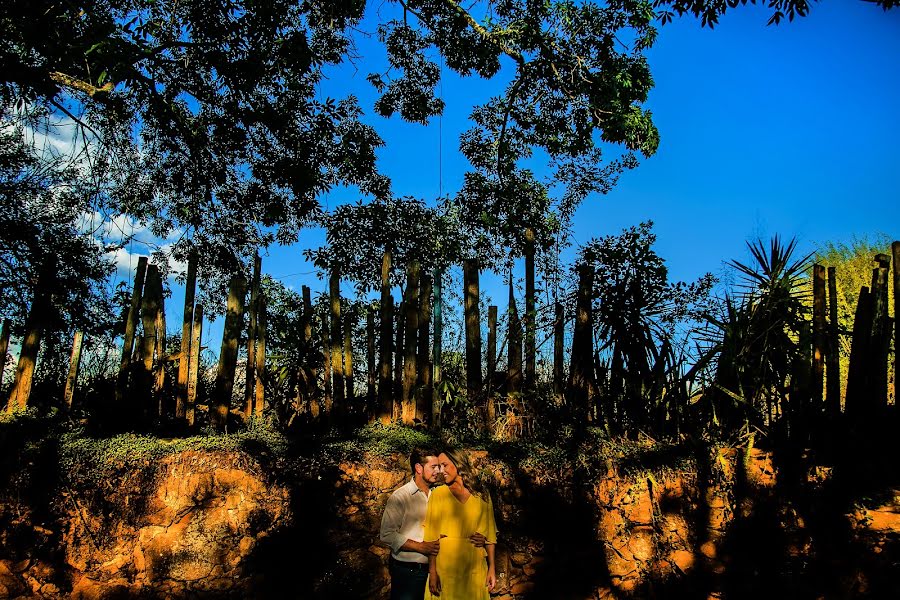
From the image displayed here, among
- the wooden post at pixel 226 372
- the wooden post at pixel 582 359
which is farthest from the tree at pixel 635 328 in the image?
the wooden post at pixel 226 372

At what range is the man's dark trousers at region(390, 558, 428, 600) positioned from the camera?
3404mm

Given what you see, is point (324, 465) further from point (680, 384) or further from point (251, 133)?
point (251, 133)

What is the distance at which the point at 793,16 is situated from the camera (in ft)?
15.6

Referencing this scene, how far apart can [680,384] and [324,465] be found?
3.64 m

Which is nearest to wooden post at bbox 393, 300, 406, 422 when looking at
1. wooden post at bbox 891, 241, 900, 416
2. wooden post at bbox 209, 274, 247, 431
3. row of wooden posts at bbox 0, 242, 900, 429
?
row of wooden posts at bbox 0, 242, 900, 429

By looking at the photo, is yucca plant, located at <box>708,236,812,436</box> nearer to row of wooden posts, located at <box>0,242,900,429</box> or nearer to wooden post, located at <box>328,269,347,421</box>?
row of wooden posts, located at <box>0,242,900,429</box>

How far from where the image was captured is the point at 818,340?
5.56 meters

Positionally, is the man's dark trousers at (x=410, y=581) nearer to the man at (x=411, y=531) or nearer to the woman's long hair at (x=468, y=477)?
the man at (x=411, y=531)

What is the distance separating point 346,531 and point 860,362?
484 cm

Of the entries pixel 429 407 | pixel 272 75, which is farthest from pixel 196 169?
pixel 429 407

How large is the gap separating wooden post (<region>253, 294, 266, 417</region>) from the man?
2.85 m

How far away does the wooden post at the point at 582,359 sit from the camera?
6301 millimetres

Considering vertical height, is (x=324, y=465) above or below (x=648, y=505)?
above

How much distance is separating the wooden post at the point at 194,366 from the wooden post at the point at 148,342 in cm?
36
